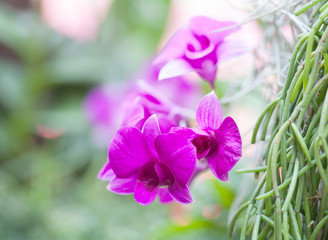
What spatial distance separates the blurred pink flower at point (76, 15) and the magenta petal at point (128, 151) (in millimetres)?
1757

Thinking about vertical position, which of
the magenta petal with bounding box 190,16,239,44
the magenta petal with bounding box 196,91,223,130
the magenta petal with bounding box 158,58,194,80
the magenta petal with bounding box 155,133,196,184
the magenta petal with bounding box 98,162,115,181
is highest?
the magenta petal with bounding box 190,16,239,44

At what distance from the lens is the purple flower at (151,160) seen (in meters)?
0.28

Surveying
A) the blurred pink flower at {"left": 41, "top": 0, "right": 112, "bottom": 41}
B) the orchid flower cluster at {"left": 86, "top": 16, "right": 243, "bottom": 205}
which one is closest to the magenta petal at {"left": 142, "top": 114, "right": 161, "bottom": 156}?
the orchid flower cluster at {"left": 86, "top": 16, "right": 243, "bottom": 205}

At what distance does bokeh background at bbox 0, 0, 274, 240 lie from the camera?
1.06 m

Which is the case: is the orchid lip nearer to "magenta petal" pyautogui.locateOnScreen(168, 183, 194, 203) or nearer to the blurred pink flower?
→ "magenta petal" pyautogui.locateOnScreen(168, 183, 194, 203)

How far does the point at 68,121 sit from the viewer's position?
159 centimetres

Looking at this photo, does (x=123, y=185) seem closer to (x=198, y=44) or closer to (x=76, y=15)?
(x=198, y=44)

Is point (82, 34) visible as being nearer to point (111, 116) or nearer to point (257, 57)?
point (111, 116)

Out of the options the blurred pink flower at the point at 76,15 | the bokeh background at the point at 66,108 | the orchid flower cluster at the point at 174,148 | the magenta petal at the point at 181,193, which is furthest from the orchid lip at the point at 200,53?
the blurred pink flower at the point at 76,15

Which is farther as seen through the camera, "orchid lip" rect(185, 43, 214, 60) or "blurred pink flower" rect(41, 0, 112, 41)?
"blurred pink flower" rect(41, 0, 112, 41)

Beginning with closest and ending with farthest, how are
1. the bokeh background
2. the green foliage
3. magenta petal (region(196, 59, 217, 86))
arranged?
the green foliage
magenta petal (region(196, 59, 217, 86))
the bokeh background

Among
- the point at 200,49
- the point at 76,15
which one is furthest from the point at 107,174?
the point at 76,15

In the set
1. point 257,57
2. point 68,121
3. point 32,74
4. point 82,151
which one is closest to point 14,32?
point 32,74

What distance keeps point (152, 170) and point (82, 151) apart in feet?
4.27
